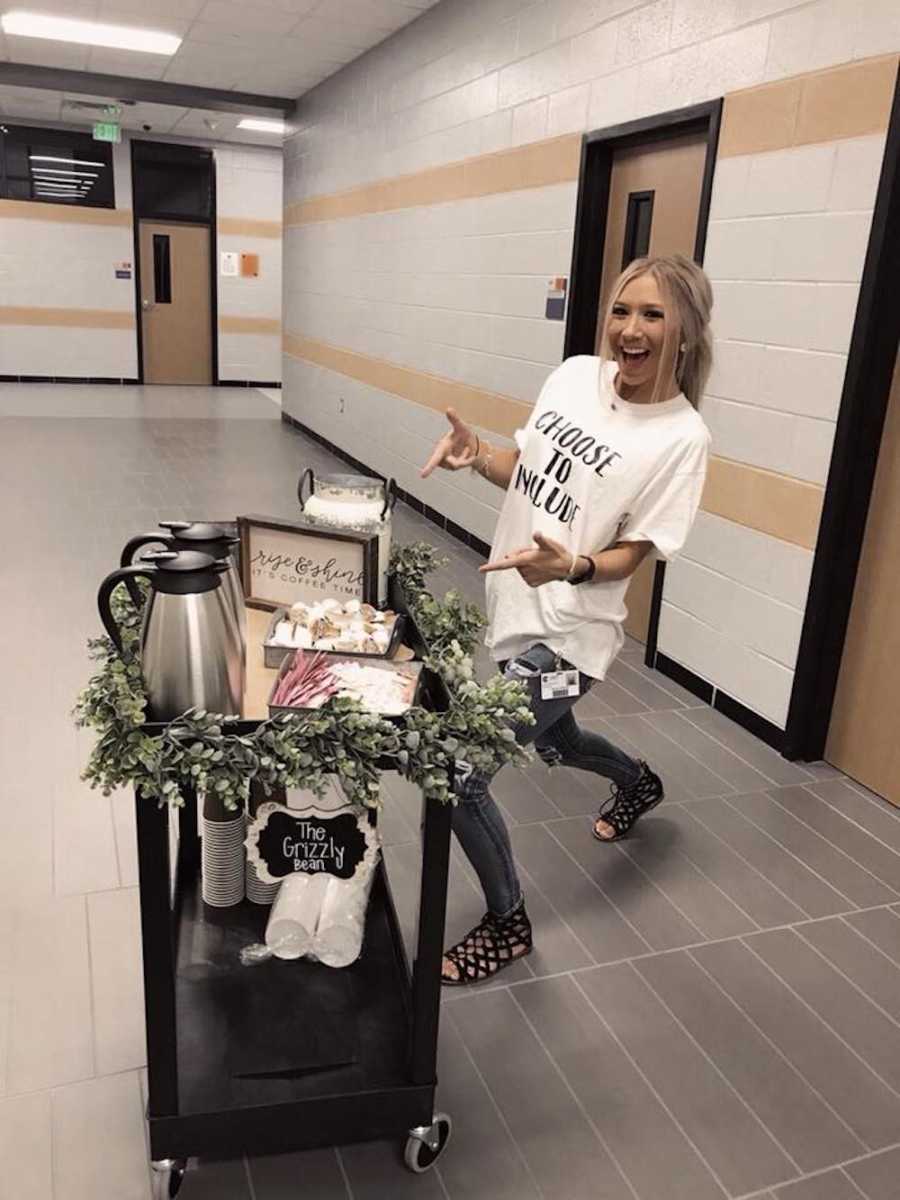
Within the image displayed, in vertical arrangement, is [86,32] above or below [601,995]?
above

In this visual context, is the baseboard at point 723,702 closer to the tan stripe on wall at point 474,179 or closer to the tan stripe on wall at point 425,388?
the tan stripe on wall at point 425,388

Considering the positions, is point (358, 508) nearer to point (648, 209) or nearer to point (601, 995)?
point (601, 995)

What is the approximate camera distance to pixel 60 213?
11.9 metres

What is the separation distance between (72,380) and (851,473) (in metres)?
11.7

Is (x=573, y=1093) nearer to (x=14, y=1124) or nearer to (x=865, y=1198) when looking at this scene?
(x=865, y=1198)

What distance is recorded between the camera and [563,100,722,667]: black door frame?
3.43m

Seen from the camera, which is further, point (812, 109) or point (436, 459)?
point (812, 109)

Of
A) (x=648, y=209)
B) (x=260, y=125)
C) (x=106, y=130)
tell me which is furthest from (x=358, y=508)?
(x=106, y=130)

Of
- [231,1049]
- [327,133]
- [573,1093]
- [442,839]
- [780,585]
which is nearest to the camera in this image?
[442,839]

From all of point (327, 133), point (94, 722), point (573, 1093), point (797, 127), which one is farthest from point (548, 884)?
point (327, 133)

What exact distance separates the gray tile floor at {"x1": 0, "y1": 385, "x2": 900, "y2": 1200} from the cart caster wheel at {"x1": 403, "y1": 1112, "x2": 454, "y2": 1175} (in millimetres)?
25

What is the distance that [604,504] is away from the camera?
73.8 inches

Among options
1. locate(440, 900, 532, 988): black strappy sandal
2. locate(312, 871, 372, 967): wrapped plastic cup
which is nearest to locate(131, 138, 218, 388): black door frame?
locate(440, 900, 532, 988): black strappy sandal

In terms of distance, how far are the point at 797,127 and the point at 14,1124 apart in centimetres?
330
